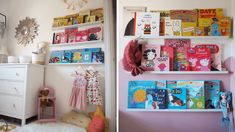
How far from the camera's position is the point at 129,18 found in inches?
41.0

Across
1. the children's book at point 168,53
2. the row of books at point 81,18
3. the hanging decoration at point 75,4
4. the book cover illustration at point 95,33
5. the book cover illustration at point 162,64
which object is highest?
the hanging decoration at point 75,4

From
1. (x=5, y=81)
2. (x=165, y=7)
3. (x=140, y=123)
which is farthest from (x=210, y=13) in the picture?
(x=5, y=81)

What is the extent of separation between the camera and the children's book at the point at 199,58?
986 millimetres

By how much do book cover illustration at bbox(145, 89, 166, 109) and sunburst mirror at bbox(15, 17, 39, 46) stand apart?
4.76ft

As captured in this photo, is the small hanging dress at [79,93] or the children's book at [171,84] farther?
the small hanging dress at [79,93]

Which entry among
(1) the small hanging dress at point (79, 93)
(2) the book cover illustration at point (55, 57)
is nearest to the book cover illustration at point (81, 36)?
(2) the book cover illustration at point (55, 57)

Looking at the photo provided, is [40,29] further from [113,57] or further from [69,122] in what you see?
[69,122]

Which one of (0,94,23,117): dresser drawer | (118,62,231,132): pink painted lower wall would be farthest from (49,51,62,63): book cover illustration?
(118,62,231,132): pink painted lower wall

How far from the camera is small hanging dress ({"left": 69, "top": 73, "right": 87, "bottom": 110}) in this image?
1.29 m

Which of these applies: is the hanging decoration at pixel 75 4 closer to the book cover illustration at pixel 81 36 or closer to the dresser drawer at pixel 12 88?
the book cover illustration at pixel 81 36

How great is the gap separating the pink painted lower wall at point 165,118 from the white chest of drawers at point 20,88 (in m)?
1.02

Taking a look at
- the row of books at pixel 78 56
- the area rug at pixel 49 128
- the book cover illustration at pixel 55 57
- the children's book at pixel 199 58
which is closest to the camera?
the children's book at pixel 199 58

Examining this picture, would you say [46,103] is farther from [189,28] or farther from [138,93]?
[189,28]

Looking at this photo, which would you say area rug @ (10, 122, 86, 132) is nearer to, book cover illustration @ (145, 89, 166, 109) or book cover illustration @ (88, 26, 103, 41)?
book cover illustration @ (145, 89, 166, 109)
